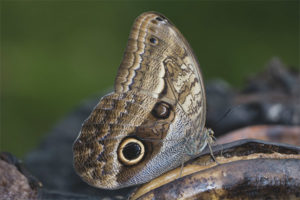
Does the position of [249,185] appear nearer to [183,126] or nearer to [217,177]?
[217,177]

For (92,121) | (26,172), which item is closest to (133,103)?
(92,121)

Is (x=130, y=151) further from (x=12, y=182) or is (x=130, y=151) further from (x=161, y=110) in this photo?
(x=12, y=182)

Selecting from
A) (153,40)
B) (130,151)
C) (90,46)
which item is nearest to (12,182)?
(130,151)

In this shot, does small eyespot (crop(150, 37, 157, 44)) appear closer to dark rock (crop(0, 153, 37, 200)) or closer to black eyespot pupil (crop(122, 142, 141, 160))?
black eyespot pupil (crop(122, 142, 141, 160))

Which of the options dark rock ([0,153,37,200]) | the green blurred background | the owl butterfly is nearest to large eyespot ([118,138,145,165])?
the owl butterfly

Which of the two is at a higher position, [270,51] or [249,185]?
[270,51]

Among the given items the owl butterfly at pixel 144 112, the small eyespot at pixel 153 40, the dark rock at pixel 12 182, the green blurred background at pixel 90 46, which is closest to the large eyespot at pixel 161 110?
the owl butterfly at pixel 144 112
